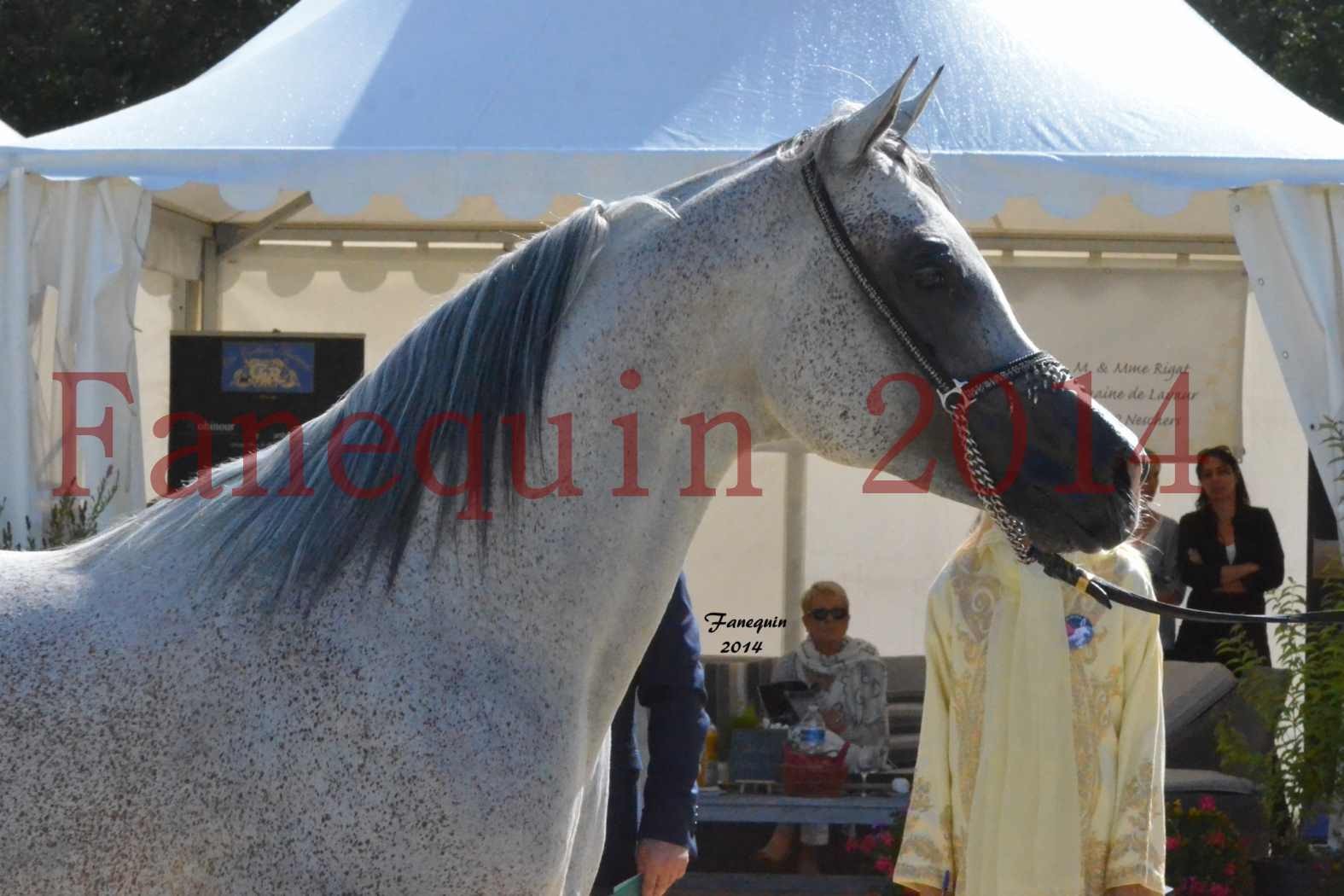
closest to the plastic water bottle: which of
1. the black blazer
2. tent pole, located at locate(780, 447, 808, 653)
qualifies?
tent pole, located at locate(780, 447, 808, 653)

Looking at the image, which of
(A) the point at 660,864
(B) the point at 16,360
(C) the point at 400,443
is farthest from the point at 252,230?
(C) the point at 400,443

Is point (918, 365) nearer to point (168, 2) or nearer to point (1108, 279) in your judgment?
point (1108, 279)

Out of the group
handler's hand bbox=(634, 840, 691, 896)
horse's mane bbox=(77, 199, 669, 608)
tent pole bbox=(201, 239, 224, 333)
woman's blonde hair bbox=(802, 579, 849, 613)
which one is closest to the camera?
horse's mane bbox=(77, 199, 669, 608)

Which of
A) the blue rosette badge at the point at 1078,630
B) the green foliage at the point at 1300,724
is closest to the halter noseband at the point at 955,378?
the blue rosette badge at the point at 1078,630

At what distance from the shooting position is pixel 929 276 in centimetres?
168

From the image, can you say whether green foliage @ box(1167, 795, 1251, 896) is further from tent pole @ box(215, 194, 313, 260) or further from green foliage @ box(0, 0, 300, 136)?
green foliage @ box(0, 0, 300, 136)

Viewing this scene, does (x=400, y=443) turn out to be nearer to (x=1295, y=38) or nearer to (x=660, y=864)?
(x=660, y=864)

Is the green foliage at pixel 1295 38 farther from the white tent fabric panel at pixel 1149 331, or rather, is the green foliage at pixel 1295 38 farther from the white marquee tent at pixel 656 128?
the white marquee tent at pixel 656 128

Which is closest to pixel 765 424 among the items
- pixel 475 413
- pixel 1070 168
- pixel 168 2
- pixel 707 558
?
→ pixel 475 413

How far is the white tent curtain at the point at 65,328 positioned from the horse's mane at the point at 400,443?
153 inches

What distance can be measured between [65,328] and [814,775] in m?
3.42

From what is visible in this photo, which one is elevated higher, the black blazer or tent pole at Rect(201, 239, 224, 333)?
tent pole at Rect(201, 239, 224, 333)

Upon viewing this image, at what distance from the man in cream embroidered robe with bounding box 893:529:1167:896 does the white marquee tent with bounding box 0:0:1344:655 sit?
2.18 m

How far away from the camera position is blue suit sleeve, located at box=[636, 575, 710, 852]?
8.23 feet
